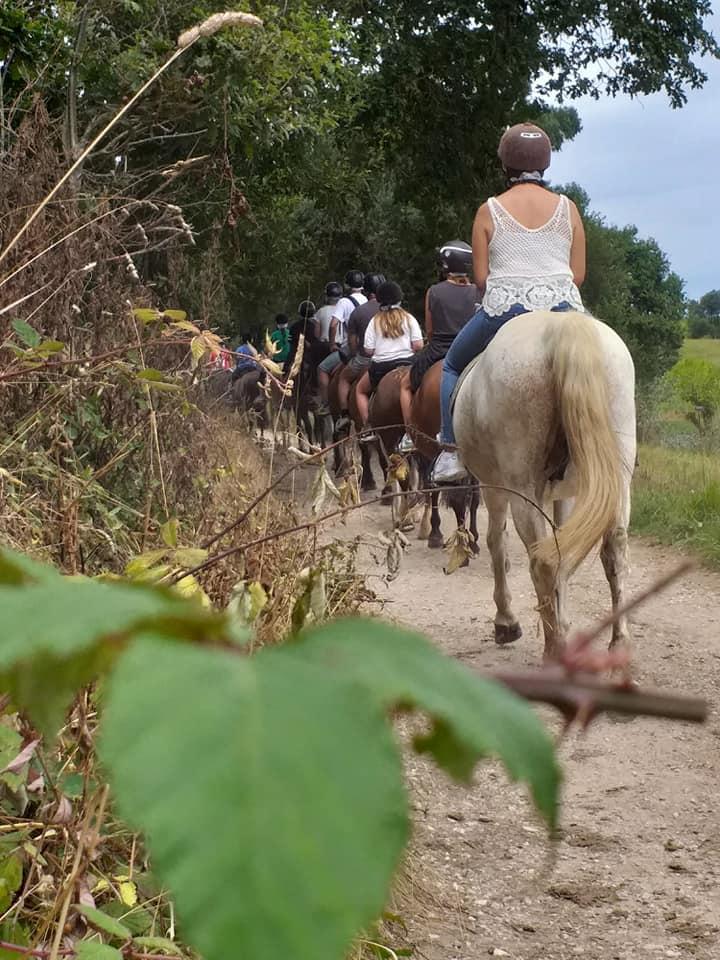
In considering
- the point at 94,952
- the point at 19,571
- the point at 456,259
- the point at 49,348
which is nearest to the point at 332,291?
the point at 456,259

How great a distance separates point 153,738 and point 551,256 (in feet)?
17.7

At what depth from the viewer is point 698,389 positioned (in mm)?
24047

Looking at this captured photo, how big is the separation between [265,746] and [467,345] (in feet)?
18.9

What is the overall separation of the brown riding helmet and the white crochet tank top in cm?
20

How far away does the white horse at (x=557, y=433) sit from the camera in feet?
14.1

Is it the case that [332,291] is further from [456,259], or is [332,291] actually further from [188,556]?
[188,556]

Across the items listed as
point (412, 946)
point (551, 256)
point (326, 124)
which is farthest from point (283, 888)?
point (326, 124)

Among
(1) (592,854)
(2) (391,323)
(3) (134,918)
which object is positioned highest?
(2) (391,323)

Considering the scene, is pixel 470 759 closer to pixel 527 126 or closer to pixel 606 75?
pixel 527 126

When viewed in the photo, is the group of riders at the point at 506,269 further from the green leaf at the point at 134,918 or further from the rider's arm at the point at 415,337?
the rider's arm at the point at 415,337

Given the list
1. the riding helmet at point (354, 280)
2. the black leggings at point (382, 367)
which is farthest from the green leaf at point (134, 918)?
the riding helmet at point (354, 280)

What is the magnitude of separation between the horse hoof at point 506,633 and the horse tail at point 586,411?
5.52 ft

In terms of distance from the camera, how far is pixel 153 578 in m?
1.43

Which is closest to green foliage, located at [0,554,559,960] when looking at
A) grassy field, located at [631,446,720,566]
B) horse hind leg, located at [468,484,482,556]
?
horse hind leg, located at [468,484,482,556]
